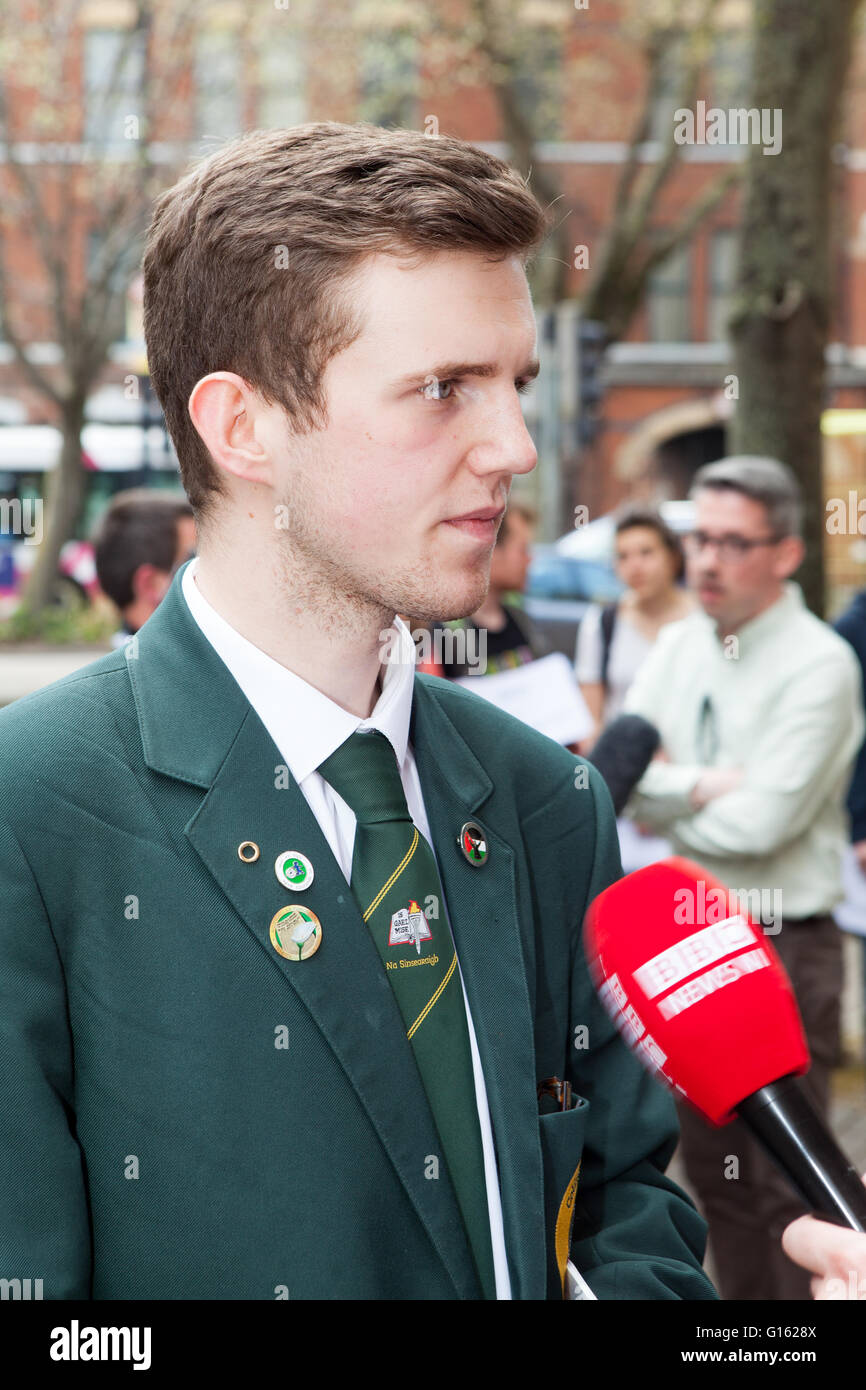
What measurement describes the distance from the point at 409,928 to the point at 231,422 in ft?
1.87

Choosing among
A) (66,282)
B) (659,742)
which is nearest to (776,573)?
(659,742)

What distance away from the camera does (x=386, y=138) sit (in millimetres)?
1656

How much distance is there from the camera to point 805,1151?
150cm

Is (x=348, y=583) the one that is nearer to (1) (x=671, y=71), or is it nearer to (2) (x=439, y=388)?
(2) (x=439, y=388)

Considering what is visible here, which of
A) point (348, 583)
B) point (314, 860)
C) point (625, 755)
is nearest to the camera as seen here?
point (314, 860)

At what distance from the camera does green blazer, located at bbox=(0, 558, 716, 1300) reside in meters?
1.44

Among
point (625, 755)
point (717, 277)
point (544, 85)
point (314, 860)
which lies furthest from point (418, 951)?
point (717, 277)

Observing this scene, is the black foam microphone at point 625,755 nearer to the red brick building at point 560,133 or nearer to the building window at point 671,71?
the red brick building at point 560,133

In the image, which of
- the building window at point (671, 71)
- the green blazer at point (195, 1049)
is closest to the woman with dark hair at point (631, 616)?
the green blazer at point (195, 1049)

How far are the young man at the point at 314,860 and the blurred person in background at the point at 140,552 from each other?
286 cm

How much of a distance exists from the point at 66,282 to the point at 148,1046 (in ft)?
63.5

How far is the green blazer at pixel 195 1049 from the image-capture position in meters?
1.44

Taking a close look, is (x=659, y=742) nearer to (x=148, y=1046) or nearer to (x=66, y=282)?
(x=148, y=1046)
